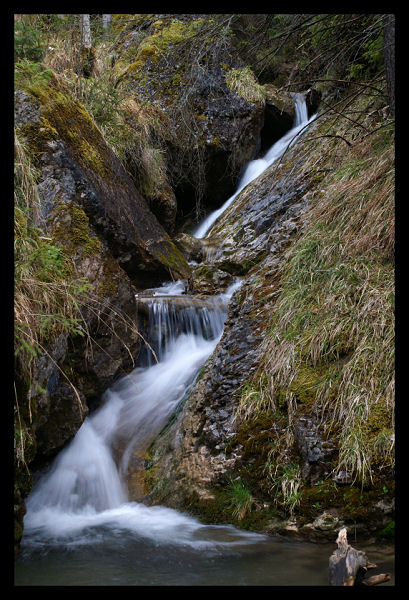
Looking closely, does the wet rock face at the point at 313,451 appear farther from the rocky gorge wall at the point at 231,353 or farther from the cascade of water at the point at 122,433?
the cascade of water at the point at 122,433

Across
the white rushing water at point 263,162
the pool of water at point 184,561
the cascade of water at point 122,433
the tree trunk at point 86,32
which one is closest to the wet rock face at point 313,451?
the pool of water at point 184,561

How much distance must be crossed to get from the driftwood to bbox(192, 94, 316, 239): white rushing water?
7979mm

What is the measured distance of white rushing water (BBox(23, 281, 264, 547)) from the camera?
2984 millimetres

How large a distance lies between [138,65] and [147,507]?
9.74 meters

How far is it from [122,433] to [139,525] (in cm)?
145

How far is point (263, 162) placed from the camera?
10695 millimetres

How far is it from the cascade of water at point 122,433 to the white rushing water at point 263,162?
3.71 metres

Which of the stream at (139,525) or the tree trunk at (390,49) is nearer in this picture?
the stream at (139,525)

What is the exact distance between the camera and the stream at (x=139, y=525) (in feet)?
7.38

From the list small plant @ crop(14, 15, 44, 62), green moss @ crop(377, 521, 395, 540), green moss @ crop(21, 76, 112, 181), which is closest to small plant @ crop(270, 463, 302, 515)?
green moss @ crop(377, 521, 395, 540)

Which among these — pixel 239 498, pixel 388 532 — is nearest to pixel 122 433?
pixel 239 498

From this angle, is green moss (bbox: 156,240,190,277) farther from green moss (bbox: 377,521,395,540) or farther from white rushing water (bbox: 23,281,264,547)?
green moss (bbox: 377,521,395,540)
